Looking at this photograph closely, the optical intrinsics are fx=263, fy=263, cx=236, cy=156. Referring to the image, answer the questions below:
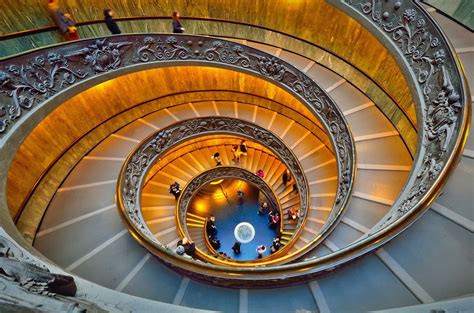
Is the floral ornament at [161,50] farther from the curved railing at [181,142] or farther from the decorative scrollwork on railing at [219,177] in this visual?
the decorative scrollwork on railing at [219,177]

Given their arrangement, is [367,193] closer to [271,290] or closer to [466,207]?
[466,207]

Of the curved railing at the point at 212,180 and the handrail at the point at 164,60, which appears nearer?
the handrail at the point at 164,60

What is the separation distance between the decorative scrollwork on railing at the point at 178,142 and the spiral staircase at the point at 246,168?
2.3 inches

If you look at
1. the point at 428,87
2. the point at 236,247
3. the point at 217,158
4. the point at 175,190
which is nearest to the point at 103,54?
the point at 175,190

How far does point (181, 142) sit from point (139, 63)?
310cm

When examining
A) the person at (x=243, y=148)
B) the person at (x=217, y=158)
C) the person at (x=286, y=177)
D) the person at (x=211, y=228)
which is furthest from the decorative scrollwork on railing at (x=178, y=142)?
the person at (x=211, y=228)

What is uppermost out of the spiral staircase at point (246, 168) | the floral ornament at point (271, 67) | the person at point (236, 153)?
the floral ornament at point (271, 67)

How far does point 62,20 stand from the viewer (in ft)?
21.4

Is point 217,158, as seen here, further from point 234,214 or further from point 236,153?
point 234,214

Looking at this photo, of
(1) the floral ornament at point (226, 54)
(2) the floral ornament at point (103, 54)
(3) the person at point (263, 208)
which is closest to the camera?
(2) the floral ornament at point (103, 54)

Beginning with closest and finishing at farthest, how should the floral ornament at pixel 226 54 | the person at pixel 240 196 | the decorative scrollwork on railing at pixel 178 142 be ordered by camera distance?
the decorative scrollwork on railing at pixel 178 142, the floral ornament at pixel 226 54, the person at pixel 240 196

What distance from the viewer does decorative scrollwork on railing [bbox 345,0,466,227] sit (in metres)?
3.78

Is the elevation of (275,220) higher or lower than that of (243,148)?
lower

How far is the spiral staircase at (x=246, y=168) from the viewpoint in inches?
128
